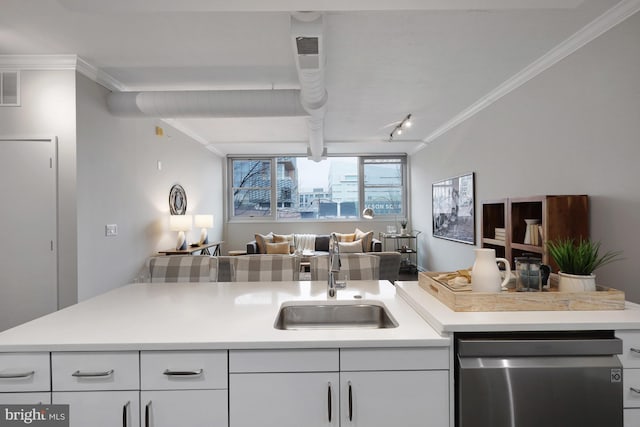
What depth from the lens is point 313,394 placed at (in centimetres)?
115

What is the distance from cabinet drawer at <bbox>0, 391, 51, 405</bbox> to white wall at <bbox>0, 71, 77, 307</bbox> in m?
2.16

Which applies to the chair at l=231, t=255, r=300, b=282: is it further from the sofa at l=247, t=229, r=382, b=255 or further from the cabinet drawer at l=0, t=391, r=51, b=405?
the sofa at l=247, t=229, r=382, b=255

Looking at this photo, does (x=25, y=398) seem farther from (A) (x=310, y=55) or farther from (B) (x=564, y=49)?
(B) (x=564, y=49)

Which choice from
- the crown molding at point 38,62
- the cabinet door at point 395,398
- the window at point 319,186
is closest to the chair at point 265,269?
the cabinet door at point 395,398

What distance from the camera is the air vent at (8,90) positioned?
2.94 metres

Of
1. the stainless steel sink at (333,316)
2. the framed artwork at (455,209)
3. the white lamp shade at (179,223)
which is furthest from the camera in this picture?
the white lamp shade at (179,223)

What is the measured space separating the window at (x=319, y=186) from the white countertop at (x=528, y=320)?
669 centimetres

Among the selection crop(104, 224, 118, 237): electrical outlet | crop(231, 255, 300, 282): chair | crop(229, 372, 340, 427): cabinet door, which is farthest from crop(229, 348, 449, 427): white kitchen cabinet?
crop(104, 224, 118, 237): electrical outlet

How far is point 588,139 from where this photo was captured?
2523mm

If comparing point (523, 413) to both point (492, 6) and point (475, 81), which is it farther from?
point (475, 81)

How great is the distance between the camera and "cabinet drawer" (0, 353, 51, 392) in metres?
1.12

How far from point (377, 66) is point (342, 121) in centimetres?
198

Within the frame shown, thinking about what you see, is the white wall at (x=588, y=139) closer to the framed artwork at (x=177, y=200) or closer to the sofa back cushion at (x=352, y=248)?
the sofa back cushion at (x=352, y=248)

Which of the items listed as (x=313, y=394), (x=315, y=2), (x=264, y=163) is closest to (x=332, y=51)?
(x=315, y=2)
